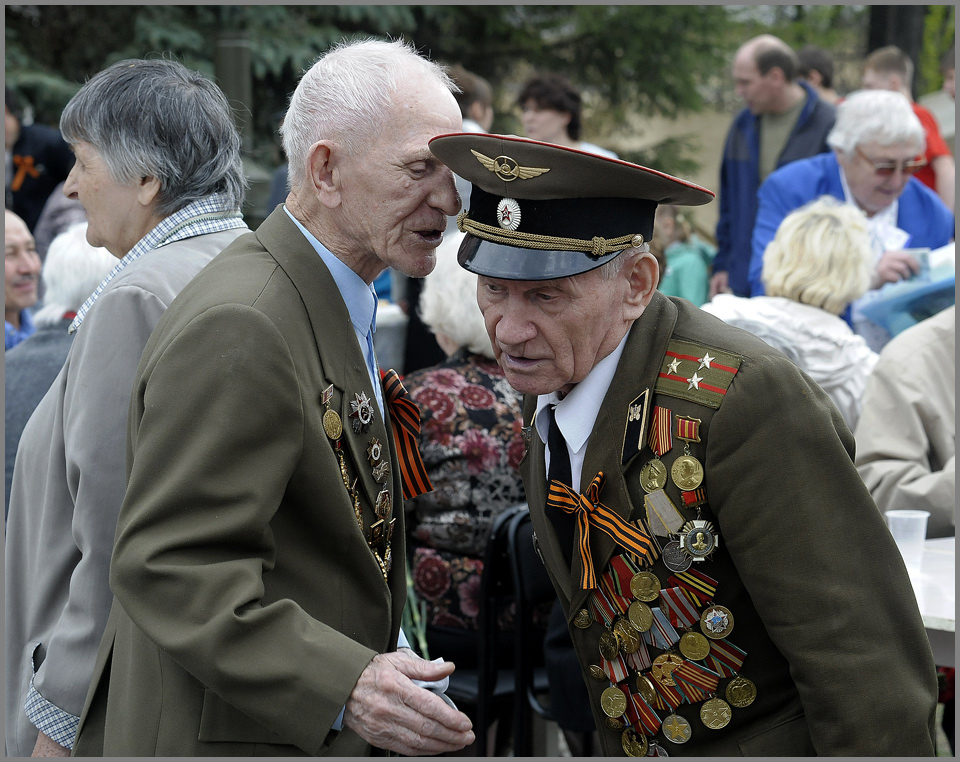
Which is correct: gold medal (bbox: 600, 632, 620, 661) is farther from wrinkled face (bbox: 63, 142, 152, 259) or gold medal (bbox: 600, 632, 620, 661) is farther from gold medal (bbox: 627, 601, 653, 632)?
wrinkled face (bbox: 63, 142, 152, 259)

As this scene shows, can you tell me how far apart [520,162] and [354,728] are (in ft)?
3.52

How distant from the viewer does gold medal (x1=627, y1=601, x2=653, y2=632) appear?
81.7 inches

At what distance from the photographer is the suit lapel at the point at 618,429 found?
6.80 ft

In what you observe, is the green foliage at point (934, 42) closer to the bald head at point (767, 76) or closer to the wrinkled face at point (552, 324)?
the bald head at point (767, 76)

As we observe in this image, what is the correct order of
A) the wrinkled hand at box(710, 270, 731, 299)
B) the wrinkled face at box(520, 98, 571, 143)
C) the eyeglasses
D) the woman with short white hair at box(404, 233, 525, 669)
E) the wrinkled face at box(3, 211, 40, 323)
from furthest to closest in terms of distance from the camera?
the wrinkled hand at box(710, 270, 731, 299) < the wrinkled face at box(520, 98, 571, 143) < the eyeglasses < the wrinkled face at box(3, 211, 40, 323) < the woman with short white hair at box(404, 233, 525, 669)

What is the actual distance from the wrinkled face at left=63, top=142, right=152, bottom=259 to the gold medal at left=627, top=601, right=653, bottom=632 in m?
1.56

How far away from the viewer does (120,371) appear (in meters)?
2.37

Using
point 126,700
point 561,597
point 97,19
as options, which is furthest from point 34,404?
point 97,19

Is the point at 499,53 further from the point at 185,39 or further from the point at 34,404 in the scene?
the point at 34,404

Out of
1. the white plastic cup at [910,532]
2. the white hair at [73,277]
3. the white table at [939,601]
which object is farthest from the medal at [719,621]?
the white hair at [73,277]

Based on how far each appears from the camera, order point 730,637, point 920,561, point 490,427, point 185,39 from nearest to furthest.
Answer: point 730,637 → point 920,561 → point 490,427 → point 185,39

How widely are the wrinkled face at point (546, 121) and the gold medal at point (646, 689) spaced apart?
528 centimetres

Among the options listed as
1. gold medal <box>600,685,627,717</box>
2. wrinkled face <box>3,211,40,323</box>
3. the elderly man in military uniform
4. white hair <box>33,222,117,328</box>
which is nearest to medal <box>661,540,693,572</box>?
the elderly man in military uniform

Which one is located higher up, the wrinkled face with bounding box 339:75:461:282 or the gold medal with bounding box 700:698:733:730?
the wrinkled face with bounding box 339:75:461:282
